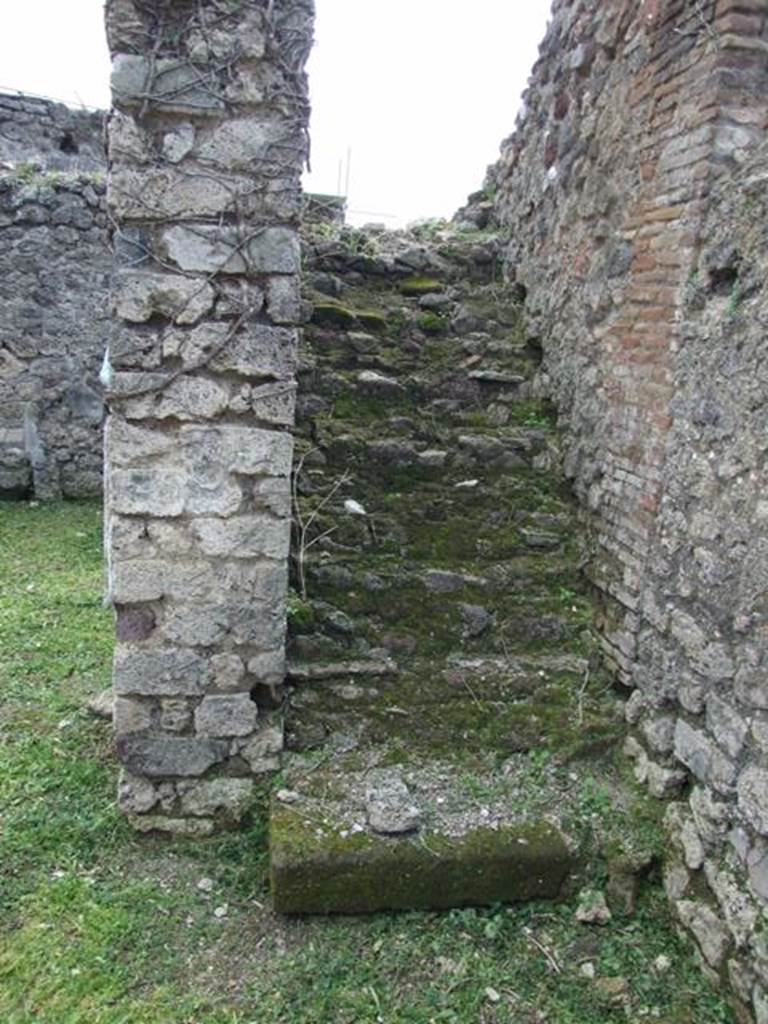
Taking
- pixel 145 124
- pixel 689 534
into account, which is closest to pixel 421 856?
pixel 689 534

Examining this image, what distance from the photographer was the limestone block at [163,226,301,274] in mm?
2951

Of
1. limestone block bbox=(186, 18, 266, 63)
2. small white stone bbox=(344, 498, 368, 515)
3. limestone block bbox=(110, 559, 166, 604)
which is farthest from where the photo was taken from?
small white stone bbox=(344, 498, 368, 515)

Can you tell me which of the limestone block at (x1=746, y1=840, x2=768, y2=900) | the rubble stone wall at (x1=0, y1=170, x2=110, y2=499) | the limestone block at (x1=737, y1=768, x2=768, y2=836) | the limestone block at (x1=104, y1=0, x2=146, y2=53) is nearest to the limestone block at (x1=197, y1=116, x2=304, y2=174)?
the limestone block at (x1=104, y1=0, x2=146, y2=53)

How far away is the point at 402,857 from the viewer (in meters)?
2.93

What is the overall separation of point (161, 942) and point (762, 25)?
382cm

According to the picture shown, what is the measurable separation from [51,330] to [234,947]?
6.11 metres

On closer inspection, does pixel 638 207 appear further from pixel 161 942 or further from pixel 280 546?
pixel 161 942

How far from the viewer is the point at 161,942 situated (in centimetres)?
285

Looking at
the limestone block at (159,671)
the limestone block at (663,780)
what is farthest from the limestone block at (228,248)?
the limestone block at (663,780)

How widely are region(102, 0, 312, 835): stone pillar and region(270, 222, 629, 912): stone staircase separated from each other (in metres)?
0.39

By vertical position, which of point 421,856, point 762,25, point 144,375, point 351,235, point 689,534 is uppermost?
point 762,25

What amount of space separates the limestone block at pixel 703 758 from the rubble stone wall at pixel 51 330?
Answer: 6209 mm

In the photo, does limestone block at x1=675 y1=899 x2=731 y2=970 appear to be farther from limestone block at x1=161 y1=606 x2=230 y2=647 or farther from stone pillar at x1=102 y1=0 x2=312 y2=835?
limestone block at x1=161 y1=606 x2=230 y2=647

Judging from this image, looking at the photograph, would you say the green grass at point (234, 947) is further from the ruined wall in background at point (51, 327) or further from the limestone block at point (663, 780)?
the ruined wall in background at point (51, 327)
